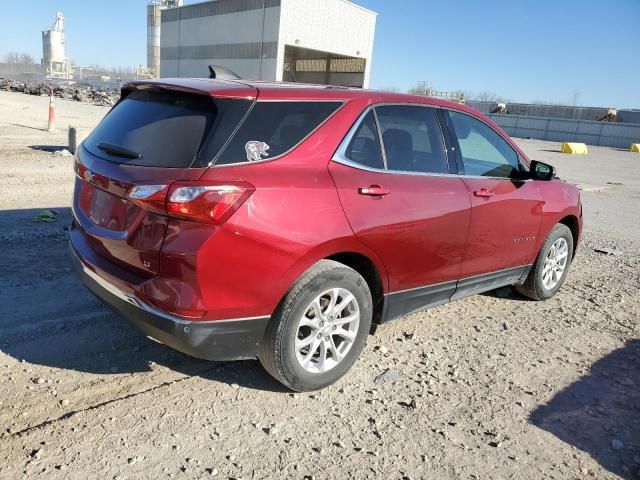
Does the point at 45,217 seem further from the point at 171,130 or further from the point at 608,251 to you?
the point at 608,251

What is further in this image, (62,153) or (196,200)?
(62,153)

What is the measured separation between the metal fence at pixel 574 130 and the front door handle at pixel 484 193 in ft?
141

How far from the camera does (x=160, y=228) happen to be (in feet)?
8.91

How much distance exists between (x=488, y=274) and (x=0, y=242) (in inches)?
189

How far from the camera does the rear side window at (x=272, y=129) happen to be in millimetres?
2861

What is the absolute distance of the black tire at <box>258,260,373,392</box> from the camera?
3008 millimetres

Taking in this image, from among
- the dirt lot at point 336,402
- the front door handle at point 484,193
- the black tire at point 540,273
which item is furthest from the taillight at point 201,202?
the black tire at point 540,273

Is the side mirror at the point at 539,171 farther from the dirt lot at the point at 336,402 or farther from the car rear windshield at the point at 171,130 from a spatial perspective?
the car rear windshield at the point at 171,130

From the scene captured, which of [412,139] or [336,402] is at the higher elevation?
[412,139]

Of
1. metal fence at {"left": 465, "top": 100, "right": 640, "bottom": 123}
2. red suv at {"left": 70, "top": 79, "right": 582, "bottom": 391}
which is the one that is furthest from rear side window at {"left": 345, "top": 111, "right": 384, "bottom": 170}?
metal fence at {"left": 465, "top": 100, "right": 640, "bottom": 123}

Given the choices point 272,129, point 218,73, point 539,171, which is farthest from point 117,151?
point 539,171

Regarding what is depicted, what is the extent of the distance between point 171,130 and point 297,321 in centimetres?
129

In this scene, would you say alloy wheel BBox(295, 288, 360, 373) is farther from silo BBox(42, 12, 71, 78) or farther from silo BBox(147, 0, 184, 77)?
silo BBox(42, 12, 71, 78)

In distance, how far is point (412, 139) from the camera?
3803mm
